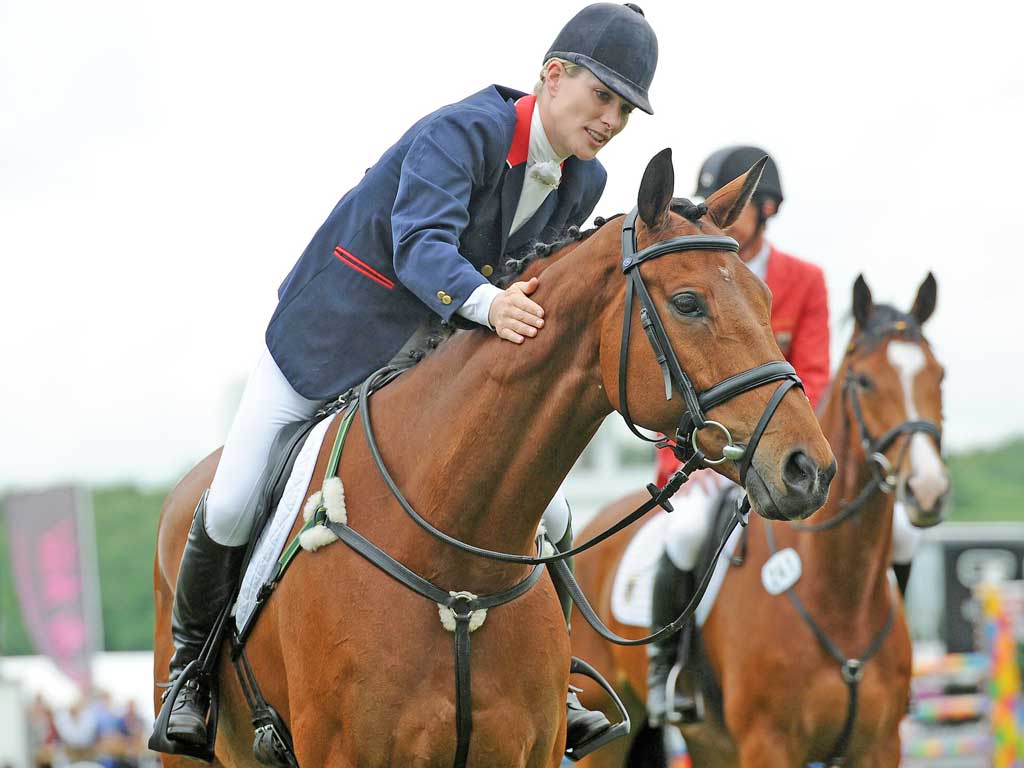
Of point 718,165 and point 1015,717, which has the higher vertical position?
point 718,165

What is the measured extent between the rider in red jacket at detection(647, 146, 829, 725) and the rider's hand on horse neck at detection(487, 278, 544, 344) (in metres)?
3.82

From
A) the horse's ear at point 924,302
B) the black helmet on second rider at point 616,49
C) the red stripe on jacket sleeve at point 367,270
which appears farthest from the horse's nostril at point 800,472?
the horse's ear at point 924,302

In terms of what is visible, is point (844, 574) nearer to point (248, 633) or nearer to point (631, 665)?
point (631, 665)

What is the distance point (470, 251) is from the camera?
4594mm

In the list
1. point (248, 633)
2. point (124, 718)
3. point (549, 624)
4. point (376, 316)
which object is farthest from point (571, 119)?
point (124, 718)

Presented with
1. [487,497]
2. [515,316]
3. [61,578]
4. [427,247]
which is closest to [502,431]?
[487,497]

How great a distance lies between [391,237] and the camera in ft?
15.0

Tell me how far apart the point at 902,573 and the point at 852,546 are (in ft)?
3.52

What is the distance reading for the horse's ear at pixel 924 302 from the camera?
7.46m

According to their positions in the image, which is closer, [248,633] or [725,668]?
[248,633]

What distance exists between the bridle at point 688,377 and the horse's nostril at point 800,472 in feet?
0.33

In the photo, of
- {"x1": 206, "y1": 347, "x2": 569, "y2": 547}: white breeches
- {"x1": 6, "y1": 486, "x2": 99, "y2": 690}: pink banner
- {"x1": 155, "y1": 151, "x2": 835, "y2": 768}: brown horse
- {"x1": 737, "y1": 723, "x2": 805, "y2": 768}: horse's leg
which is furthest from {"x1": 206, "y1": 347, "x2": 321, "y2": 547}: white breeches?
{"x1": 6, "y1": 486, "x2": 99, "y2": 690}: pink banner

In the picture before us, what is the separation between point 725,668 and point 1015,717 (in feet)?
19.4

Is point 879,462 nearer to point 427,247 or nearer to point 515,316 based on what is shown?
point 515,316
